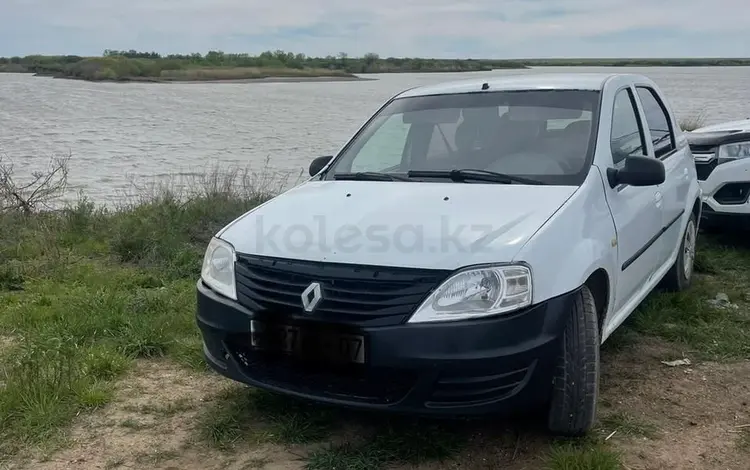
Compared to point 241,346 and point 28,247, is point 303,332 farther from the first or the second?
point 28,247

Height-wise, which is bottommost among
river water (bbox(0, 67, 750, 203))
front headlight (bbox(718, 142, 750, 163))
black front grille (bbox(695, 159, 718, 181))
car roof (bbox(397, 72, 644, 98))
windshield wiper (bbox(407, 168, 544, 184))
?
river water (bbox(0, 67, 750, 203))

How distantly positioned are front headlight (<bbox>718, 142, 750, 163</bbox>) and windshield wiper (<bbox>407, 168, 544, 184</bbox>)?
12.1ft

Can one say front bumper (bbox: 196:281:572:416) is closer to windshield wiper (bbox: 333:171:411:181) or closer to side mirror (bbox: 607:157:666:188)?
side mirror (bbox: 607:157:666:188)

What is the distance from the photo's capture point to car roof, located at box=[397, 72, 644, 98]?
438 cm

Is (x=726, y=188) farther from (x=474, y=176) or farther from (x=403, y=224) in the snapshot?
(x=403, y=224)

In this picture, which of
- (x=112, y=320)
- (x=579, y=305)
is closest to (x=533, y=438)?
(x=579, y=305)

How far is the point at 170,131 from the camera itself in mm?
23688

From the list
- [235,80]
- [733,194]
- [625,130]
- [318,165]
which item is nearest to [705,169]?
[733,194]

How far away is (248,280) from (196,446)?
81cm

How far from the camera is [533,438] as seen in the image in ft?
A: 10.9

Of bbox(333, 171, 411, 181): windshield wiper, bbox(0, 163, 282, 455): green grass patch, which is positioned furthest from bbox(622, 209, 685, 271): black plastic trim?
bbox(0, 163, 282, 455): green grass patch

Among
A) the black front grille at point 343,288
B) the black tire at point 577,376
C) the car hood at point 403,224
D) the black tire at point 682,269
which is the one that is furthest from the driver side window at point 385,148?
the black tire at point 682,269

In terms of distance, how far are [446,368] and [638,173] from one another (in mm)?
1585

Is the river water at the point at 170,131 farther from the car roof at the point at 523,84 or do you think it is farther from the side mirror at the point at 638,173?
the side mirror at the point at 638,173
